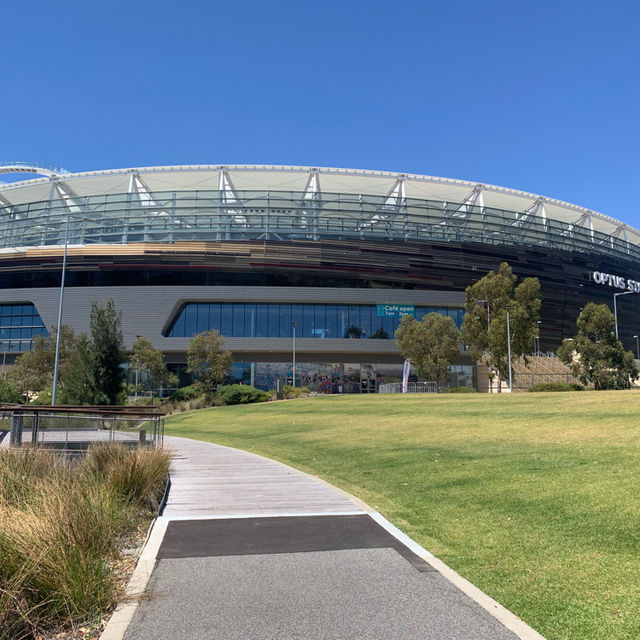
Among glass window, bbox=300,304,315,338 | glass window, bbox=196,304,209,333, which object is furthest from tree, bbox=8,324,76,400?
glass window, bbox=300,304,315,338

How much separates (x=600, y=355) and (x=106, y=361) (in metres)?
33.1

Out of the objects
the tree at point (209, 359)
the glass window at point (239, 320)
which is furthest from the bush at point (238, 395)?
the glass window at point (239, 320)

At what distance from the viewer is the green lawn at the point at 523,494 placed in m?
4.72

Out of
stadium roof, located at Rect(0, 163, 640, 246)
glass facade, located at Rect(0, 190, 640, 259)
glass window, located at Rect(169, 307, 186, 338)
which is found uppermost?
stadium roof, located at Rect(0, 163, 640, 246)

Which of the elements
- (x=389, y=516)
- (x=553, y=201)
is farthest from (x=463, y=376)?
(x=389, y=516)

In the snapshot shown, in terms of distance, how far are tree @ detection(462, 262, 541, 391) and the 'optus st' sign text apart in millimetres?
29065

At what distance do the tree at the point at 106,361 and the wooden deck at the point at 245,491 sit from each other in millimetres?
21718

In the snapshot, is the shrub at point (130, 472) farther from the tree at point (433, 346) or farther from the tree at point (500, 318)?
the tree at point (433, 346)

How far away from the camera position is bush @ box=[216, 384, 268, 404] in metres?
43.6

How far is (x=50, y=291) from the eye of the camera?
199 feet

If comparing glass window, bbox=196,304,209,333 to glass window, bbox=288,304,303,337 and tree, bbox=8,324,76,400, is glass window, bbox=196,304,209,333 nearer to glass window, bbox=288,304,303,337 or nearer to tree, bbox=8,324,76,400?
glass window, bbox=288,304,303,337

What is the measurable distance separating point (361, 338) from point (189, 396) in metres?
21.2

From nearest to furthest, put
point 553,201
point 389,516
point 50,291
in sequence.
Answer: point 389,516 → point 50,291 → point 553,201

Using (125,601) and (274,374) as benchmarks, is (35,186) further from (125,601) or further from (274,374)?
(125,601)
